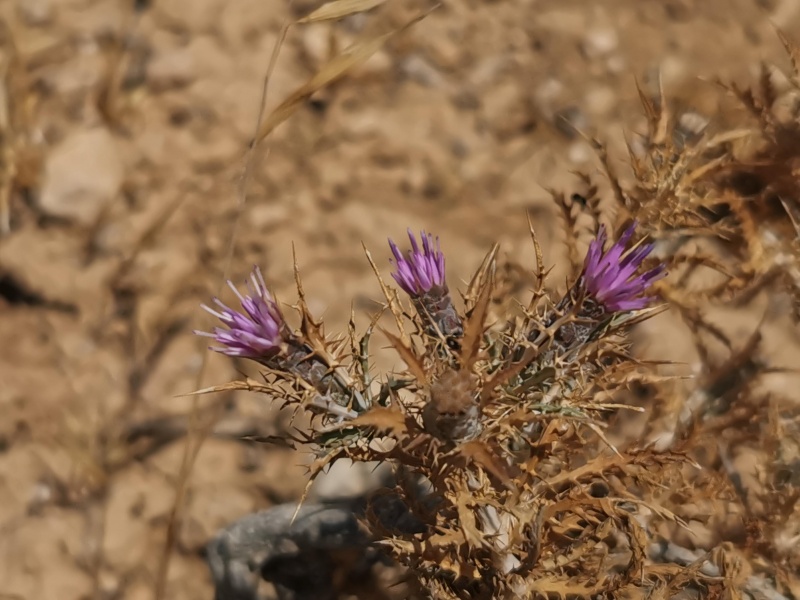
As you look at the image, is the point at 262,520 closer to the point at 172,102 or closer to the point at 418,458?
the point at 418,458

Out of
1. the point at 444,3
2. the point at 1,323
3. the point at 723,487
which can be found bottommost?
the point at 723,487

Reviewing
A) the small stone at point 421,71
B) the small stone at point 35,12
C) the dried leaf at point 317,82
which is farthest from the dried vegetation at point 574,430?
the small stone at point 35,12

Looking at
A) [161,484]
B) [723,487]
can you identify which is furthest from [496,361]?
[161,484]

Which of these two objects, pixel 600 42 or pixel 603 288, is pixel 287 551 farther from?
pixel 600 42

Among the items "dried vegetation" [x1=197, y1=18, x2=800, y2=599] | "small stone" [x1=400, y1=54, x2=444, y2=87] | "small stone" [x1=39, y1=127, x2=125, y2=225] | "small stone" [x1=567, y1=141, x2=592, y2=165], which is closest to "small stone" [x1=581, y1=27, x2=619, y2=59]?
"small stone" [x1=567, y1=141, x2=592, y2=165]

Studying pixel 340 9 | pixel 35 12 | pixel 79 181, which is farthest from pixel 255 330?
pixel 35 12

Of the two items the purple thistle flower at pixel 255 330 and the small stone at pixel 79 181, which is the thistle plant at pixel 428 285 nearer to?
the purple thistle flower at pixel 255 330

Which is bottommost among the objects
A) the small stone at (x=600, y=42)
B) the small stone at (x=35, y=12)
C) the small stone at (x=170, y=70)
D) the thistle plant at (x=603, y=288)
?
the thistle plant at (x=603, y=288)
